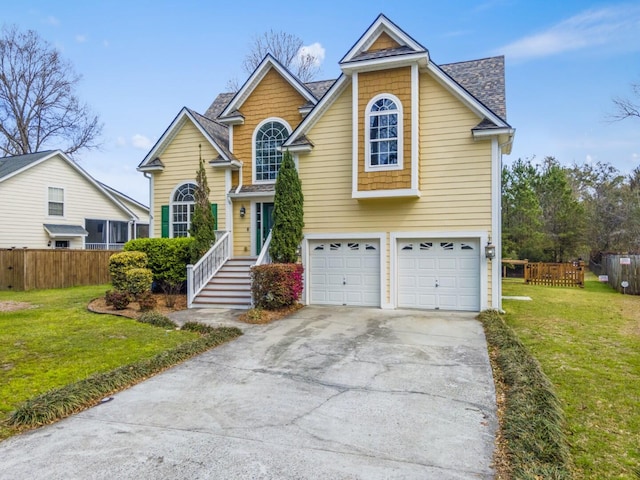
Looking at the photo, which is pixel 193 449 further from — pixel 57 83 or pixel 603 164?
pixel 603 164

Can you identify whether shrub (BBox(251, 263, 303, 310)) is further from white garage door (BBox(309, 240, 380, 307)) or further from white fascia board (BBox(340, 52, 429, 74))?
white fascia board (BBox(340, 52, 429, 74))

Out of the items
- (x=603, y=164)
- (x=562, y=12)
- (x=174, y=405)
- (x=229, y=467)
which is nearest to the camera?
(x=229, y=467)

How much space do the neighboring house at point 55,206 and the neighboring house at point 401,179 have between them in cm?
1433

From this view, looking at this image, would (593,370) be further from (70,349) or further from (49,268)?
(49,268)

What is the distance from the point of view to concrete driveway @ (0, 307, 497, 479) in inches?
147

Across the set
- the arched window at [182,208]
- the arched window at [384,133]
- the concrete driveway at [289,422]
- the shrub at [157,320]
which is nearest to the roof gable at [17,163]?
the arched window at [182,208]

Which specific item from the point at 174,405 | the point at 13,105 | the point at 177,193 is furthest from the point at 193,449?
the point at 13,105

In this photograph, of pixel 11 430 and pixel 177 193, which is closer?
pixel 11 430

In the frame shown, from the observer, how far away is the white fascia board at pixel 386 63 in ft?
37.6

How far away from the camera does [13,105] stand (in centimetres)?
3083

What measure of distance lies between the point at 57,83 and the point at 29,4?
21.8m

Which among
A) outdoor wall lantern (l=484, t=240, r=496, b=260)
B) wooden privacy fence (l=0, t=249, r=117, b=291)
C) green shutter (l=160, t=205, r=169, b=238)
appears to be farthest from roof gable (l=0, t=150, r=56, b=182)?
outdoor wall lantern (l=484, t=240, r=496, b=260)

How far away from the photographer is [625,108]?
21047 millimetres

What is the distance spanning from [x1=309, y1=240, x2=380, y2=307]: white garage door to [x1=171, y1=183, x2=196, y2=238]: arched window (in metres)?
5.18
